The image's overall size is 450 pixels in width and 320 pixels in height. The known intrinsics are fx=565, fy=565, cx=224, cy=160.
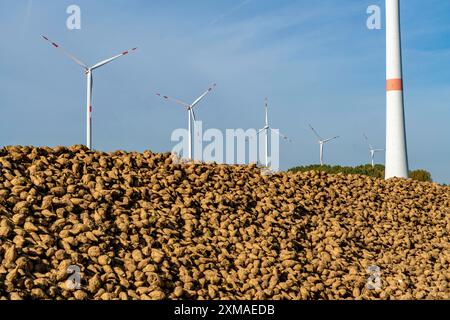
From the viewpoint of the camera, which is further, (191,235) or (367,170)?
(367,170)

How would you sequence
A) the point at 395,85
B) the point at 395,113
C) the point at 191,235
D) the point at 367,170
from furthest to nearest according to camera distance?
the point at 367,170
the point at 395,85
the point at 395,113
the point at 191,235

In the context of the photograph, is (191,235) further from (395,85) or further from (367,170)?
(367,170)

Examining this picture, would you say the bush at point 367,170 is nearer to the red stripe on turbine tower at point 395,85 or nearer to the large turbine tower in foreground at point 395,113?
the large turbine tower in foreground at point 395,113

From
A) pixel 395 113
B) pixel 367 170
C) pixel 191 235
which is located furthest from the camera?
pixel 367 170

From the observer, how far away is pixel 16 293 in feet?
25.9

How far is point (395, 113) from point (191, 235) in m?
14.7

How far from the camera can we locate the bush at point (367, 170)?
100 ft

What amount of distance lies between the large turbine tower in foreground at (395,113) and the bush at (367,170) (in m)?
7.66

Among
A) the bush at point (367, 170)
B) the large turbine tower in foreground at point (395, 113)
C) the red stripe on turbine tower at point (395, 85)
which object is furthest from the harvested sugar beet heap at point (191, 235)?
the bush at point (367, 170)

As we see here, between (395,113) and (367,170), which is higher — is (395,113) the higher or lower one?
the higher one

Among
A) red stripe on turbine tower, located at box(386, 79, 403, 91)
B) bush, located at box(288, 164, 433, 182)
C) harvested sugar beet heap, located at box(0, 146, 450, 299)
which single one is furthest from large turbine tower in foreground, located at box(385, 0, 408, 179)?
bush, located at box(288, 164, 433, 182)

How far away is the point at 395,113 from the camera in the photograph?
2302 centimetres

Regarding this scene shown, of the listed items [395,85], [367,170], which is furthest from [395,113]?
[367,170]
